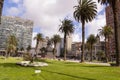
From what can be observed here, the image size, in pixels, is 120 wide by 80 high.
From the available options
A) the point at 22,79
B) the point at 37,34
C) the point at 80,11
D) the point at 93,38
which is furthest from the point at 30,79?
the point at 37,34

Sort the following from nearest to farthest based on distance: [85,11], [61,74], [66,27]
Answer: [61,74] < [85,11] < [66,27]

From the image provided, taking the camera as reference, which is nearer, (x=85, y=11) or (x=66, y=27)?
(x=85, y=11)

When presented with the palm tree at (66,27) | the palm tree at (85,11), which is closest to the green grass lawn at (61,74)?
the palm tree at (85,11)

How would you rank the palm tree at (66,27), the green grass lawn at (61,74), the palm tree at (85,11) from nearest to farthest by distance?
1. the green grass lawn at (61,74)
2. the palm tree at (85,11)
3. the palm tree at (66,27)

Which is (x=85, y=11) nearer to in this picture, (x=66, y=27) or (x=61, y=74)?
(x=66, y=27)

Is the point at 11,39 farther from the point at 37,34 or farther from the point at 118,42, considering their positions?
the point at 118,42

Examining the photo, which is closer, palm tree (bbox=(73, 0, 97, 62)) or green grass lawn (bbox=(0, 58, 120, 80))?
green grass lawn (bbox=(0, 58, 120, 80))

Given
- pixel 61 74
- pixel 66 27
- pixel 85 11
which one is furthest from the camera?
pixel 66 27

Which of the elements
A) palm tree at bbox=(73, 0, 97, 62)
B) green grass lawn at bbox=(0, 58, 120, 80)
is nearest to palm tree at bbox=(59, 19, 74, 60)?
palm tree at bbox=(73, 0, 97, 62)

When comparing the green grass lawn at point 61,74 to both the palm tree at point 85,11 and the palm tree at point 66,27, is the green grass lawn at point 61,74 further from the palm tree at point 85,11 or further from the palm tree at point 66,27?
the palm tree at point 66,27

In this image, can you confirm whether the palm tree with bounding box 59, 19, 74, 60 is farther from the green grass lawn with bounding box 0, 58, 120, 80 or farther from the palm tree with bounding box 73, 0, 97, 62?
the green grass lawn with bounding box 0, 58, 120, 80

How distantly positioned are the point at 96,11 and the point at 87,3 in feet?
11.9

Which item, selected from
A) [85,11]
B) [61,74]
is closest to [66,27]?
[85,11]

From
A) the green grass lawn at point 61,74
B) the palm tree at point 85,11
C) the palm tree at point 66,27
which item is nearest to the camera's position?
the green grass lawn at point 61,74
